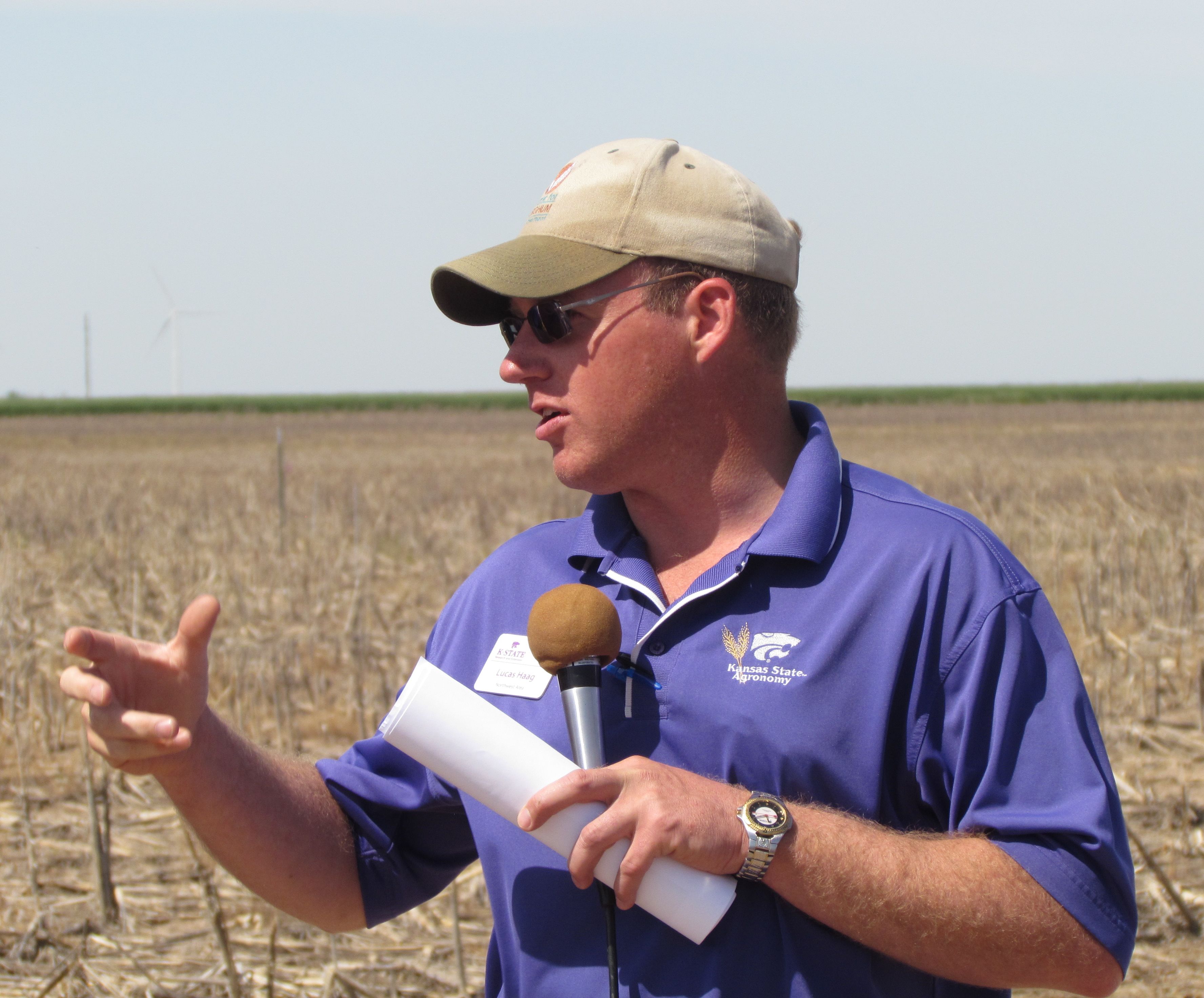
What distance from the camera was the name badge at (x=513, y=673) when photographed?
211 centimetres

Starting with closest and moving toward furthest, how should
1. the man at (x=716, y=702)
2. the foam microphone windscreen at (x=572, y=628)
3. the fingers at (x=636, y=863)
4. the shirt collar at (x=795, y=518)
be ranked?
the fingers at (x=636, y=863) < the man at (x=716, y=702) < the foam microphone windscreen at (x=572, y=628) < the shirt collar at (x=795, y=518)

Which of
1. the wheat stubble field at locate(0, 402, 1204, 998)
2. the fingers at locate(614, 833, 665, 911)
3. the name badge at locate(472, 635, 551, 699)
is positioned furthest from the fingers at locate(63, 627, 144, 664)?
the wheat stubble field at locate(0, 402, 1204, 998)

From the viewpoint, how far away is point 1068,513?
11.9 metres

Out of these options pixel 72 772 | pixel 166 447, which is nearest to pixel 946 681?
pixel 72 772

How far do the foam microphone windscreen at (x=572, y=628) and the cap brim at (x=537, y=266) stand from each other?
543mm

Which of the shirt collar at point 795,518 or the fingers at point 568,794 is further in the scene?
the shirt collar at point 795,518

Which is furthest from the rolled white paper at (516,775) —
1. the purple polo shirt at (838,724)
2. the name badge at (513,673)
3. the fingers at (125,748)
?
the fingers at (125,748)

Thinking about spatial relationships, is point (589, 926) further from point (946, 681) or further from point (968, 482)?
point (968, 482)

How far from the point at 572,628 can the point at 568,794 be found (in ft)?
0.93

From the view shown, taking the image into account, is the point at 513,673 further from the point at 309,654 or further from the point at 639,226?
the point at 309,654

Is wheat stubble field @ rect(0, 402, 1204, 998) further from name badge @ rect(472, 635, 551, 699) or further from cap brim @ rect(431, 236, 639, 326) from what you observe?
cap brim @ rect(431, 236, 639, 326)

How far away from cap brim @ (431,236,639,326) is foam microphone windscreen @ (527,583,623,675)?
0.54 metres

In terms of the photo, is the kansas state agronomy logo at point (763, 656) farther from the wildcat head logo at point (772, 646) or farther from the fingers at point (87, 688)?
the fingers at point (87, 688)

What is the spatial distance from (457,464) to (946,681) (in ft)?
71.7
